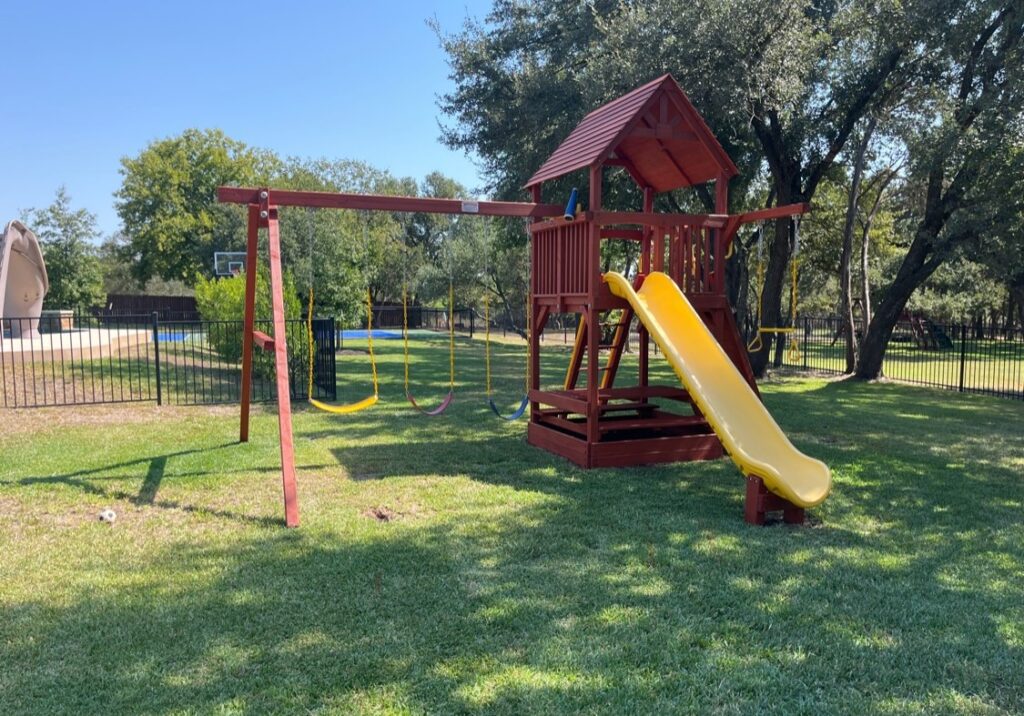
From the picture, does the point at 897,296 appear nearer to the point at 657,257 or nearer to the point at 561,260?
the point at 657,257

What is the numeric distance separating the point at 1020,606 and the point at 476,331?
3655 centimetres

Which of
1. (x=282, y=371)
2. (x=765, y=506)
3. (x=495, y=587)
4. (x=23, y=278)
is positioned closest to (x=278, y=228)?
(x=282, y=371)

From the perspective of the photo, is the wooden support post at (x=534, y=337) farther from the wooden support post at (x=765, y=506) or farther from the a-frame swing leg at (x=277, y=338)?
the wooden support post at (x=765, y=506)

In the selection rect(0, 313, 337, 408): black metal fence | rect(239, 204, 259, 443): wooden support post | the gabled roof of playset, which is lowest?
rect(0, 313, 337, 408): black metal fence

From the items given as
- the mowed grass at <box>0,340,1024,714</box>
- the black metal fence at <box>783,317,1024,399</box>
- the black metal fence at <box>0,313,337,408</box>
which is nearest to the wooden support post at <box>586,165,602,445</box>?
the mowed grass at <box>0,340,1024,714</box>

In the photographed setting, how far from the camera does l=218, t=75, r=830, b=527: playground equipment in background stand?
6117 millimetres

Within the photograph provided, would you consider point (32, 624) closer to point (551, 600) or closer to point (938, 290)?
point (551, 600)

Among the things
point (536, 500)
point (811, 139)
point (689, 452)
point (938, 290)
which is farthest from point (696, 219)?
point (938, 290)

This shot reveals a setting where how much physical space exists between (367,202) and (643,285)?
9.54 feet

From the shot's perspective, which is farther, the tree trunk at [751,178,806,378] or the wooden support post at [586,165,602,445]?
the tree trunk at [751,178,806,378]

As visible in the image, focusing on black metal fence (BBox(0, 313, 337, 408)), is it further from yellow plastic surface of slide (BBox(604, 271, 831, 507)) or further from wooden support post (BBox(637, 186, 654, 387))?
yellow plastic surface of slide (BBox(604, 271, 831, 507))

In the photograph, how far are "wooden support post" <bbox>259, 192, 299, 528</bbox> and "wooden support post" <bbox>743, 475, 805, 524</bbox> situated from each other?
328cm

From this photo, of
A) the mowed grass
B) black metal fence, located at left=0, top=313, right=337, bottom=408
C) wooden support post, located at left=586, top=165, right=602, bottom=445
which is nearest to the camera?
the mowed grass

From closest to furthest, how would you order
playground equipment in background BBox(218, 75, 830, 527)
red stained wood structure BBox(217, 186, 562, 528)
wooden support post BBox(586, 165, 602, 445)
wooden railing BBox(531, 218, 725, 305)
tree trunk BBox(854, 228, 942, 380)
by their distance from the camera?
red stained wood structure BBox(217, 186, 562, 528) < playground equipment in background BBox(218, 75, 830, 527) < wooden support post BBox(586, 165, 602, 445) < wooden railing BBox(531, 218, 725, 305) < tree trunk BBox(854, 228, 942, 380)
